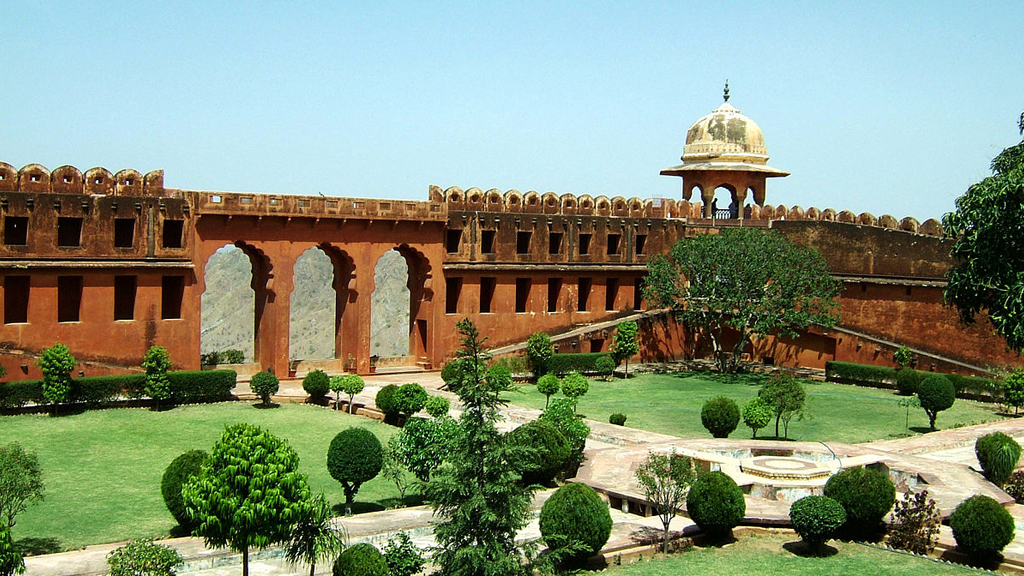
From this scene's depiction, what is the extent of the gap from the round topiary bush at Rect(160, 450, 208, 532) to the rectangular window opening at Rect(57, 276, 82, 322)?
601 inches

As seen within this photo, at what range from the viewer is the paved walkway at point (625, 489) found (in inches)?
610

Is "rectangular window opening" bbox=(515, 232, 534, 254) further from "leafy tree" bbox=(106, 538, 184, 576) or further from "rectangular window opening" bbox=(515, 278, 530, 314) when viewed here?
"leafy tree" bbox=(106, 538, 184, 576)

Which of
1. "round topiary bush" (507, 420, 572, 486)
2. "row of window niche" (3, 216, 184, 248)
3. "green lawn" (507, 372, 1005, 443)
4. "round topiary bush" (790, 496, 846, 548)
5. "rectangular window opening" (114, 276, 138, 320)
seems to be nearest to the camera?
"round topiary bush" (790, 496, 846, 548)

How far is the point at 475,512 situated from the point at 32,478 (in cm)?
640

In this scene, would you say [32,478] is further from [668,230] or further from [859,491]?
[668,230]

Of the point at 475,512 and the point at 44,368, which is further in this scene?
the point at 44,368

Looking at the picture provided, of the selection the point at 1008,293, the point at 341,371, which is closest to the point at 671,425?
the point at 1008,293

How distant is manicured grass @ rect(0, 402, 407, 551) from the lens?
703 inches

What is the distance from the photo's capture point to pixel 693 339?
39688 mm

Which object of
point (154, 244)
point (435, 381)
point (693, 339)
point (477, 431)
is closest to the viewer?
point (477, 431)

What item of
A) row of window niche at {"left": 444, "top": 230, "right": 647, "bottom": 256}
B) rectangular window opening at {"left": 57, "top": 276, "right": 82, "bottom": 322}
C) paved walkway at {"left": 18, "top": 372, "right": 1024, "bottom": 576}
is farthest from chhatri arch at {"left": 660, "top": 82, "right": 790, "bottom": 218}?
rectangular window opening at {"left": 57, "top": 276, "right": 82, "bottom": 322}

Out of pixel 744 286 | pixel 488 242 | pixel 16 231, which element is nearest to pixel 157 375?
pixel 16 231

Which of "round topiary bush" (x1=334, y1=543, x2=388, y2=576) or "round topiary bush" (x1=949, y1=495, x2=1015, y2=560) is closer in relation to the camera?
"round topiary bush" (x1=334, y1=543, x2=388, y2=576)

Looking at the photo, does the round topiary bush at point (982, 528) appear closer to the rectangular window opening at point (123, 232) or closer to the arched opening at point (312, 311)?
the rectangular window opening at point (123, 232)
